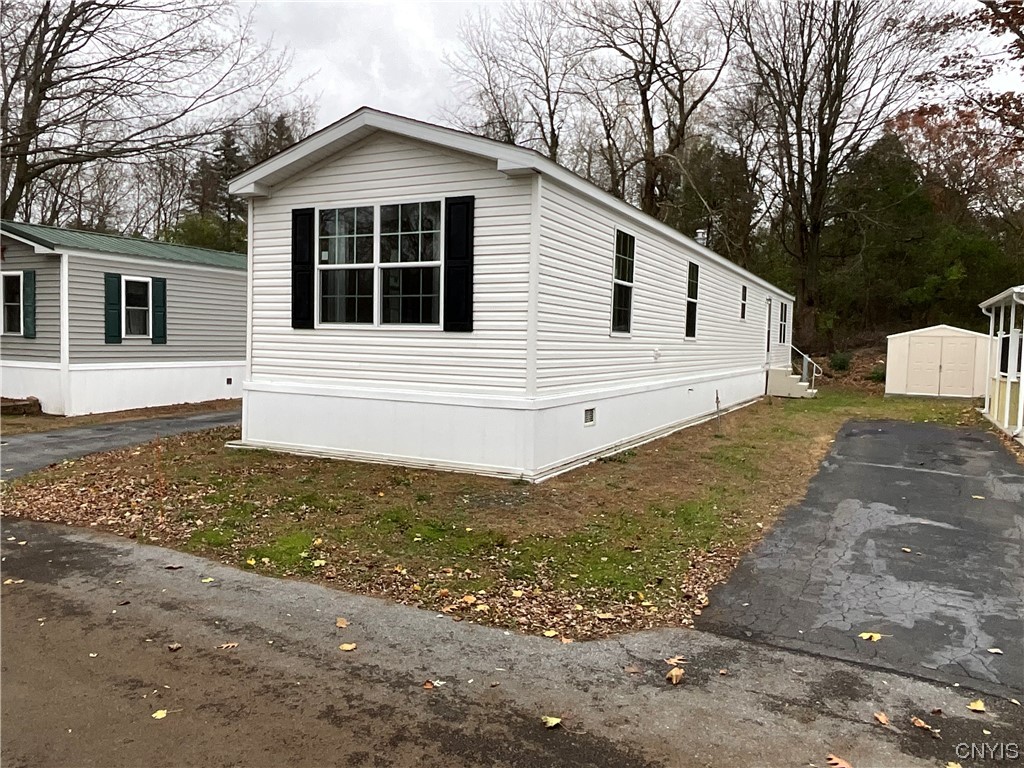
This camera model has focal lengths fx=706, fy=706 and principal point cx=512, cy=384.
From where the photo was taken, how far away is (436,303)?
8.06 meters

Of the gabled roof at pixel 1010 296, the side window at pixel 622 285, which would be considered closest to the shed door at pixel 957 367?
the gabled roof at pixel 1010 296

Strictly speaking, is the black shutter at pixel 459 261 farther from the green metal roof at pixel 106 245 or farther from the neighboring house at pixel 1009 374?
the neighboring house at pixel 1009 374

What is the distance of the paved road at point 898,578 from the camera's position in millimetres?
3887

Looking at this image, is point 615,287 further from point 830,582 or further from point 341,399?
point 830,582

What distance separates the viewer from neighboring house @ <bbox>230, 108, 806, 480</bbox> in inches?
301

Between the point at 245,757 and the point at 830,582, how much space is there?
13.1 feet

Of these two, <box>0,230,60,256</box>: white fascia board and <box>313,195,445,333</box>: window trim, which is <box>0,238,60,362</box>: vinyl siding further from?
<box>313,195,445,333</box>: window trim

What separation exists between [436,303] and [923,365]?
52.6ft

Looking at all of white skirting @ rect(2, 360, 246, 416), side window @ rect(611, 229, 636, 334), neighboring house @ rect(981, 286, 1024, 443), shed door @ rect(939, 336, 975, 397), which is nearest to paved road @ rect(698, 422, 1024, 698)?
side window @ rect(611, 229, 636, 334)

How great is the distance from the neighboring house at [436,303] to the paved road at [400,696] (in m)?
3.76

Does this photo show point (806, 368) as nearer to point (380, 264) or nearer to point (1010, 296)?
point (1010, 296)

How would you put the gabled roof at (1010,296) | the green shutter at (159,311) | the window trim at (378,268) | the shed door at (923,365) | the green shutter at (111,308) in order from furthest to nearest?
the shed door at (923,365) → the green shutter at (159,311) → the green shutter at (111,308) → the gabled roof at (1010,296) → the window trim at (378,268)

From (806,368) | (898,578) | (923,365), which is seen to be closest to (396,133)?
(898,578)

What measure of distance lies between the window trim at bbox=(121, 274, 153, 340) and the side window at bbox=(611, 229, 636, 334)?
33.0 ft
